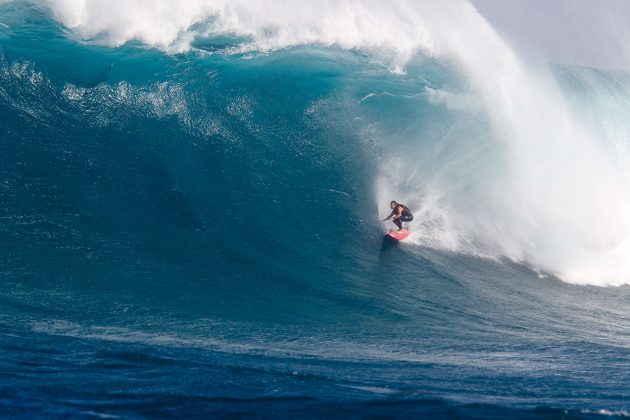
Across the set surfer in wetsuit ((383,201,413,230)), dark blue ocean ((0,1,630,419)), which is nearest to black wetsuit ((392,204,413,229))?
surfer in wetsuit ((383,201,413,230))

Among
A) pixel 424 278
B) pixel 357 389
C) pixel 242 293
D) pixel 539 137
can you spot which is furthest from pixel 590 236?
pixel 357 389

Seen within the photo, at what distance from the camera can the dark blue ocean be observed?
6.34 metres

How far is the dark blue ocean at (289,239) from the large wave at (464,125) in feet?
0.23

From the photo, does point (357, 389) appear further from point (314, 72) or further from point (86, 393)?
point (314, 72)

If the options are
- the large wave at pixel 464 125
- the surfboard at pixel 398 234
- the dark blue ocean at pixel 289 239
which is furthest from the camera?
the large wave at pixel 464 125

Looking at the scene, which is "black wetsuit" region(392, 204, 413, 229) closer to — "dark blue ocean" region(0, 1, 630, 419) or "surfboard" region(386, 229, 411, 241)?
"surfboard" region(386, 229, 411, 241)

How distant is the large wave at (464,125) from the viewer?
14.0m

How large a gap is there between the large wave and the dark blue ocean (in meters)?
0.07

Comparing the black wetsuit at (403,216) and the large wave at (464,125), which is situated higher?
the large wave at (464,125)

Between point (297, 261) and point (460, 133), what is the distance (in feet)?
21.1

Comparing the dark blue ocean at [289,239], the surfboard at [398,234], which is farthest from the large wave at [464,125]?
the surfboard at [398,234]

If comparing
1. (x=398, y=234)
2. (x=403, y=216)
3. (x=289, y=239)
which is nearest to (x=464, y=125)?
(x=403, y=216)

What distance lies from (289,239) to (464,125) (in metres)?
6.19

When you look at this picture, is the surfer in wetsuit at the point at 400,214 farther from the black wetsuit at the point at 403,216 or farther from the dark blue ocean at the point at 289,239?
the dark blue ocean at the point at 289,239
